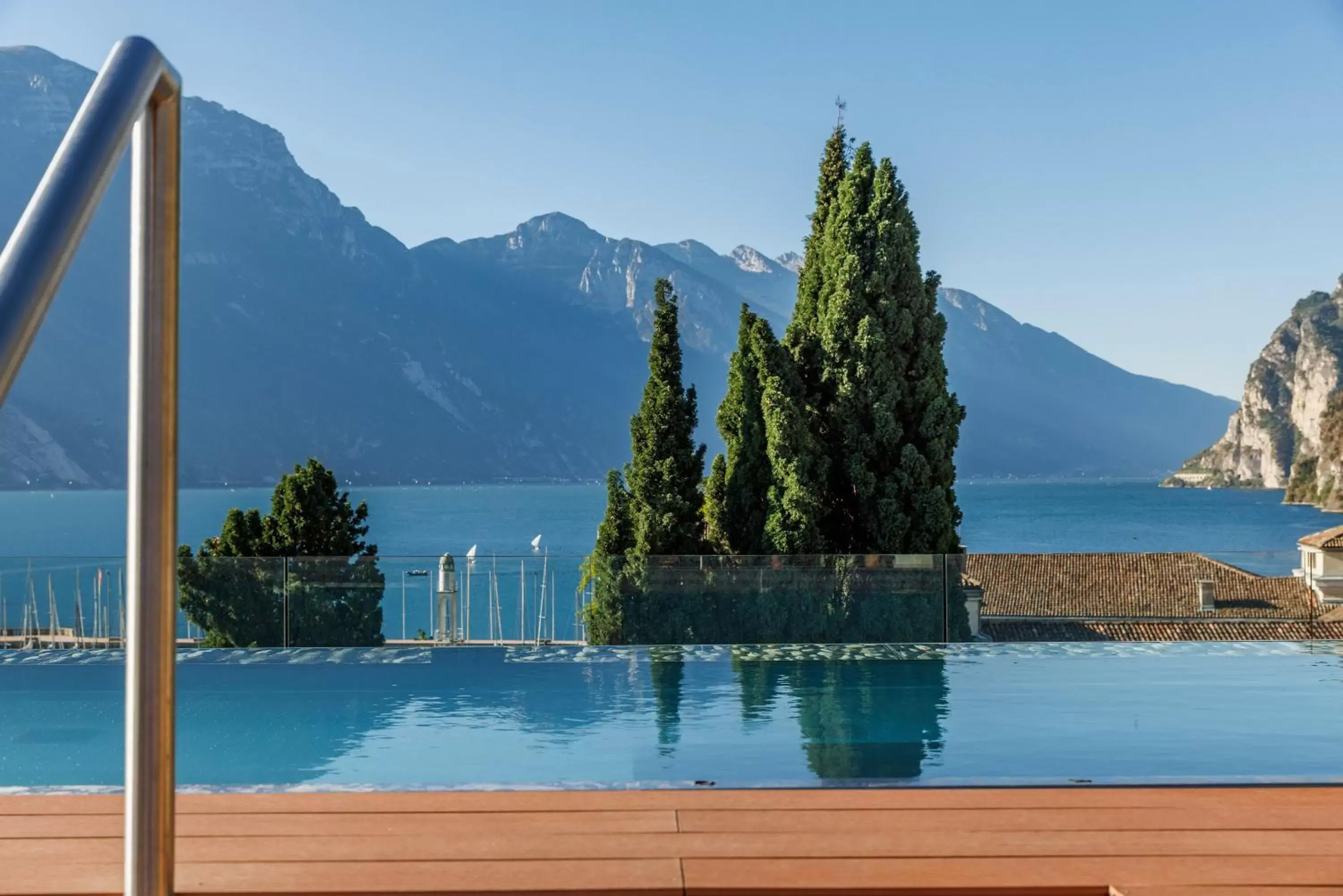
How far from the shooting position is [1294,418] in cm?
10475

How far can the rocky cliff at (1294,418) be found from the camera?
9094 centimetres

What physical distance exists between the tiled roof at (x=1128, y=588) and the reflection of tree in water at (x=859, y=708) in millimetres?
1676

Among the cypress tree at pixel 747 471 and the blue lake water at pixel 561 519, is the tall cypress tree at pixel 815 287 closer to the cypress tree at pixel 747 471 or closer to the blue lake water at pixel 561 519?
the cypress tree at pixel 747 471

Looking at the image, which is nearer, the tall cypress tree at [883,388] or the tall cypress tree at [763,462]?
the tall cypress tree at [763,462]

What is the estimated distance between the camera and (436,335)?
10262 cm

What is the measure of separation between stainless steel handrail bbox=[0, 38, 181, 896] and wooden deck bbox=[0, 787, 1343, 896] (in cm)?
66

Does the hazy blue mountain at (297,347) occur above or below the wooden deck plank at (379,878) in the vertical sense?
above

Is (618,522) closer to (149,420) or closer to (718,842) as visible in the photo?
(718,842)

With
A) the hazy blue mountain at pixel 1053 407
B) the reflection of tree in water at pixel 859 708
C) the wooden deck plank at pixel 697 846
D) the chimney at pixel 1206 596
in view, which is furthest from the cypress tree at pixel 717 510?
the hazy blue mountain at pixel 1053 407

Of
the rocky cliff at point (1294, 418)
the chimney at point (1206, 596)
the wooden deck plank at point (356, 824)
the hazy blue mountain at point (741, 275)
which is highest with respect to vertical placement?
the hazy blue mountain at point (741, 275)

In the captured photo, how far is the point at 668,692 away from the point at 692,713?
854 mm

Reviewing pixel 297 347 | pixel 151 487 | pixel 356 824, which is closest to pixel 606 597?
pixel 356 824

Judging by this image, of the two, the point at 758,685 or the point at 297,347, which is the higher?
the point at 297,347

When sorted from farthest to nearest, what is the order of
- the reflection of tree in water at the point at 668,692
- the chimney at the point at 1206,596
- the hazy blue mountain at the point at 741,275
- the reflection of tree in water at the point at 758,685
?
the hazy blue mountain at the point at 741,275 → the chimney at the point at 1206,596 → the reflection of tree in water at the point at 758,685 → the reflection of tree in water at the point at 668,692
